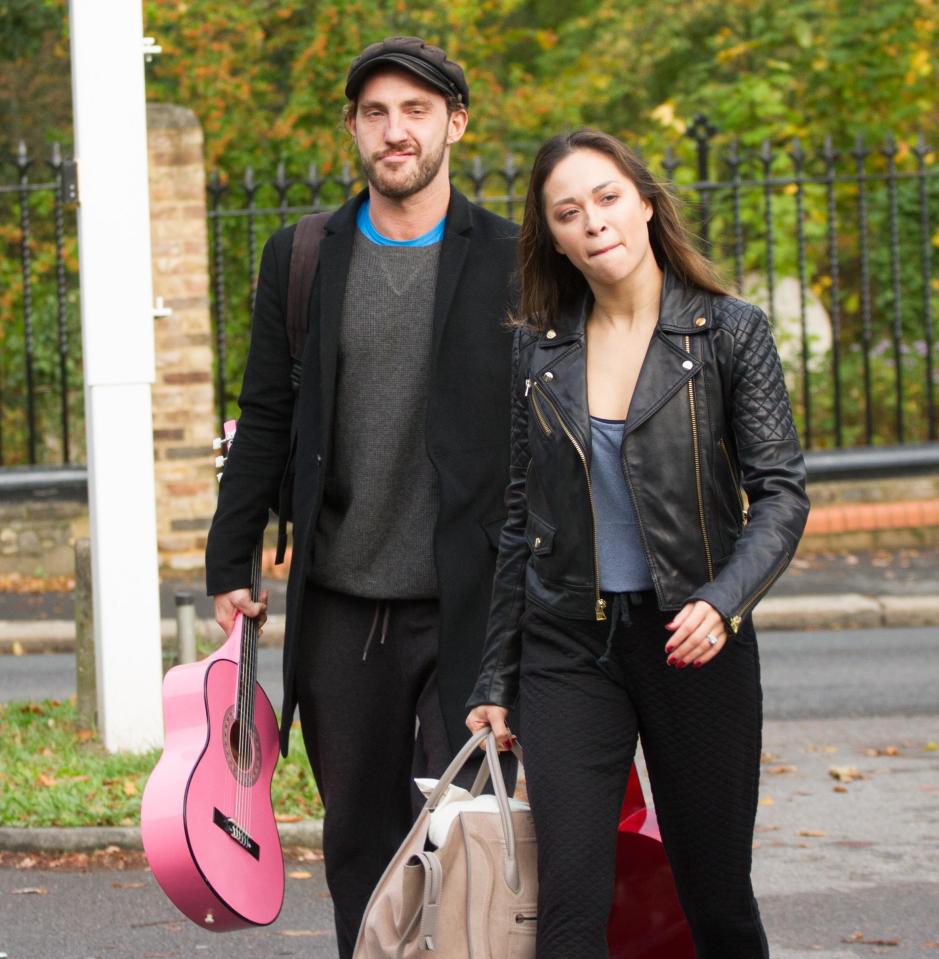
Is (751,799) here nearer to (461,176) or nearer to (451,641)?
(451,641)

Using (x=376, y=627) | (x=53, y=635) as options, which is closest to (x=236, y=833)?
(x=376, y=627)

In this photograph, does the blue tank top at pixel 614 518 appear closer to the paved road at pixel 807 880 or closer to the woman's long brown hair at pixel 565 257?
the woman's long brown hair at pixel 565 257

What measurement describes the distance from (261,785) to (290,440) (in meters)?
0.73

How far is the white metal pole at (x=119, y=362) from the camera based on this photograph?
6348mm

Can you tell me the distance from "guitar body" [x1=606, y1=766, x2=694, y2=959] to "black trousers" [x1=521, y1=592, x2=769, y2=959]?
0.36 feet

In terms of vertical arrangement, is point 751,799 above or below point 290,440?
below

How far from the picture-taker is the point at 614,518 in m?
3.16

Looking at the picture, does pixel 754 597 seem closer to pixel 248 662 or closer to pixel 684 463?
pixel 684 463

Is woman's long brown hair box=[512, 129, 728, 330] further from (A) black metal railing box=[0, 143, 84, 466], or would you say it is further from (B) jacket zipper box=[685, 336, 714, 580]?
(A) black metal railing box=[0, 143, 84, 466]

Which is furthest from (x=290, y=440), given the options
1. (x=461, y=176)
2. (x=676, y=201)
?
(x=461, y=176)

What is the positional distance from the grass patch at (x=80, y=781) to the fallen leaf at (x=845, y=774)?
1.89 metres

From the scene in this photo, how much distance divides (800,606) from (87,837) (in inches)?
215

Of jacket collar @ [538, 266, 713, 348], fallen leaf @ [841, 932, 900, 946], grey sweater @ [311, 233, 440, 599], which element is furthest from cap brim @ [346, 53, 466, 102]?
fallen leaf @ [841, 932, 900, 946]

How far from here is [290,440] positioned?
3910mm
